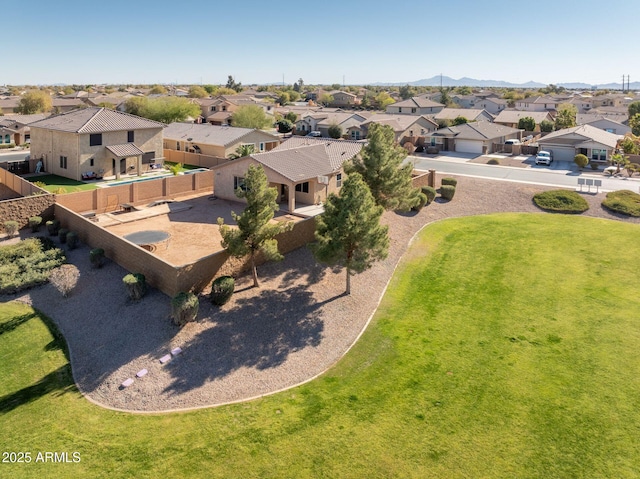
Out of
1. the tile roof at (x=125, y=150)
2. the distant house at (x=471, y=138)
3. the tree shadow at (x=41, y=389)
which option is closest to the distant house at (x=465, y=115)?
the distant house at (x=471, y=138)

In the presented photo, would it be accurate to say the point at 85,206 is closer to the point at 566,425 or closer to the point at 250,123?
the point at 566,425

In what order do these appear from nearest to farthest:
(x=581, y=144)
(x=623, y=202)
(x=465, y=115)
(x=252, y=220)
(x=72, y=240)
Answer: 1. (x=252, y=220)
2. (x=72, y=240)
3. (x=623, y=202)
4. (x=581, y=144)
5. (x=465, y=115)

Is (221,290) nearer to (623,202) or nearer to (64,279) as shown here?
(64,279)

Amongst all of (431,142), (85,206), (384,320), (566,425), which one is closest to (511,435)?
(566,425)

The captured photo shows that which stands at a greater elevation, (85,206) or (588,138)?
(588,138)

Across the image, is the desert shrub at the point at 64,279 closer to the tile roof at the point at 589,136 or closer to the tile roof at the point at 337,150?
the tile roof at the point at 337,150

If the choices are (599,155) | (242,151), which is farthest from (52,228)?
(599,155)

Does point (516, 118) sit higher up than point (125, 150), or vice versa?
point (516, 118)

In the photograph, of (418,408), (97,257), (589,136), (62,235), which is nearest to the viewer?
(418,408)
